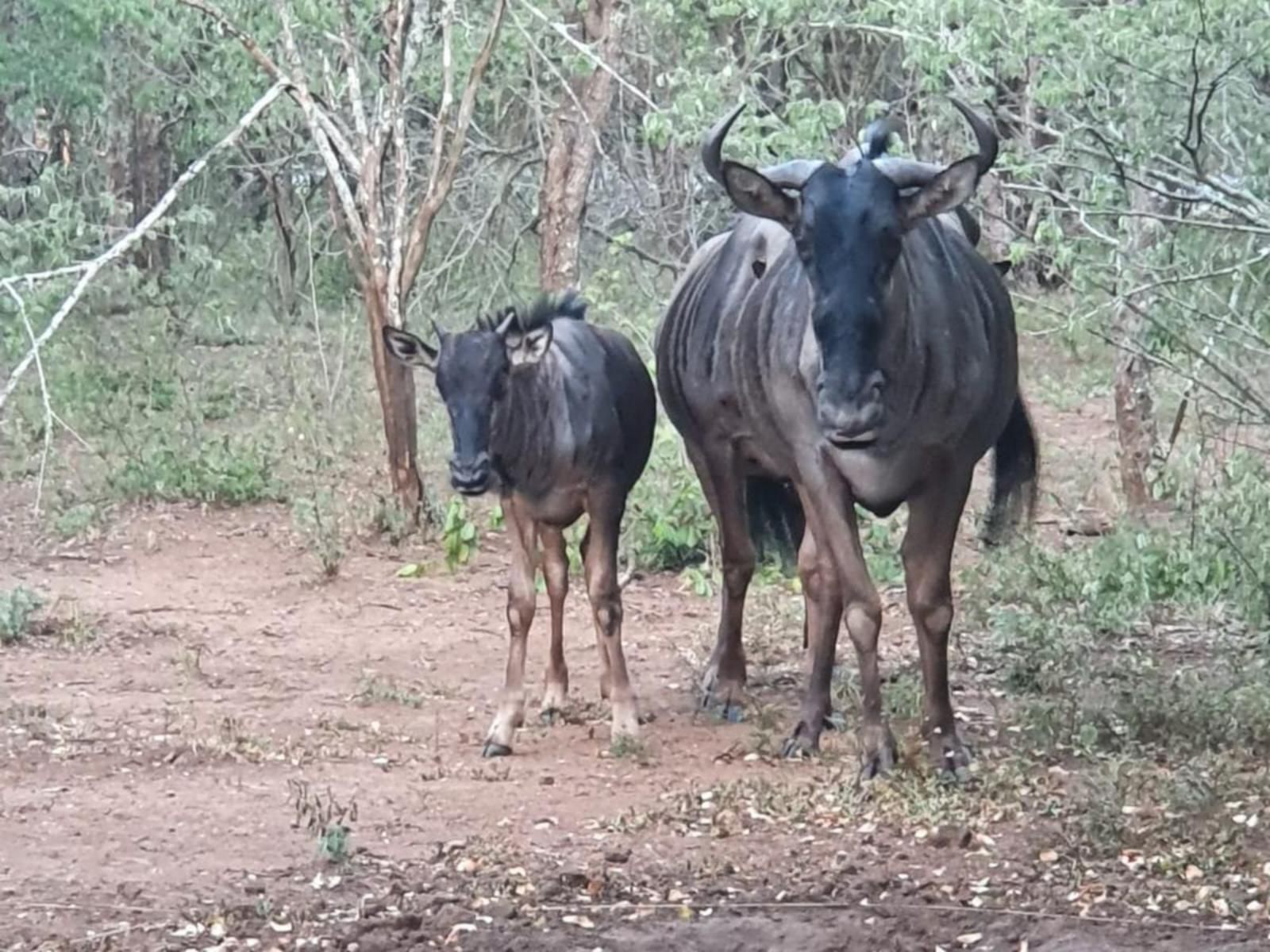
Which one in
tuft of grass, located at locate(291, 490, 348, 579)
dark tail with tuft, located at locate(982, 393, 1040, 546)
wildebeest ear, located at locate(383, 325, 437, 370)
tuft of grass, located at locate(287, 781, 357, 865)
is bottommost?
tuft of grass, located at locate(291, 490, 348, 579)

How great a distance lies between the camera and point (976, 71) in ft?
30.9

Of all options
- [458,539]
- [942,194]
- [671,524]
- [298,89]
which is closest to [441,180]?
[298,89]

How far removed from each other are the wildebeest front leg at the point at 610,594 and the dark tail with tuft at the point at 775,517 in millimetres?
1275

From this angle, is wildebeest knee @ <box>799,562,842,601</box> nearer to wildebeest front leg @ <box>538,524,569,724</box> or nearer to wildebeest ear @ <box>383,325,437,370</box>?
wildebeest front leg @ <box>538,524,569,724</box>

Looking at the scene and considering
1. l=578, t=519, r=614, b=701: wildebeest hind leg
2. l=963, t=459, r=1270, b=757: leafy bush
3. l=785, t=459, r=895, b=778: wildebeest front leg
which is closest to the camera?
l=785, t=459, r=895, b=778: wildebeest front leg

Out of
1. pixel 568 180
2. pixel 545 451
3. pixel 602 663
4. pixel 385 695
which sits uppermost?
pixel 568 180

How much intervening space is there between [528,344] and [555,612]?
3.73ft

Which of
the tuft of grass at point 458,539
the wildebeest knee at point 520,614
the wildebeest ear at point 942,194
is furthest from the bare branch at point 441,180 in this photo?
the wildebeest ear at point 942,194

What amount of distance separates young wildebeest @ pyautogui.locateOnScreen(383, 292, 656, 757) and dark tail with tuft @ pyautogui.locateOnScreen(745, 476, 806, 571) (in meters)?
1.03

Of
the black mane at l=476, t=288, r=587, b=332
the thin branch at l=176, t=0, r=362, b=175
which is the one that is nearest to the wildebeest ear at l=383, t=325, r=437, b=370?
the black mane at l=476, t=288, r=587, b=332

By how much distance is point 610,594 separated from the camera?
7.59 meters

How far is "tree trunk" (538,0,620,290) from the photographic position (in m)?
Result: 13.0

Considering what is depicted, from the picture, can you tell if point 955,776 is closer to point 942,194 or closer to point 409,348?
point 942,194

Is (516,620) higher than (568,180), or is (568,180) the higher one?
(568,180)
